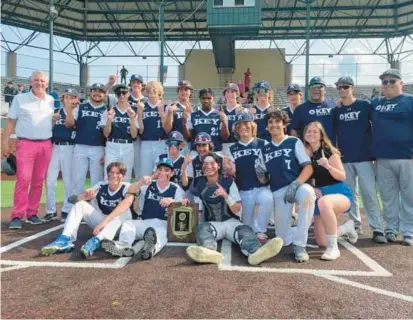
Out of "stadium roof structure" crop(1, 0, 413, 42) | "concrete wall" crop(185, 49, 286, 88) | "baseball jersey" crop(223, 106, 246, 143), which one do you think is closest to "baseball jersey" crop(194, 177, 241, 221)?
"baseball jersey" crop(223, 106, 246, 143)

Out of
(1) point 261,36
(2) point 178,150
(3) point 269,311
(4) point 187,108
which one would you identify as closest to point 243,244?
(3) point 269,311

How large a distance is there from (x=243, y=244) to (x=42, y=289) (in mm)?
2192

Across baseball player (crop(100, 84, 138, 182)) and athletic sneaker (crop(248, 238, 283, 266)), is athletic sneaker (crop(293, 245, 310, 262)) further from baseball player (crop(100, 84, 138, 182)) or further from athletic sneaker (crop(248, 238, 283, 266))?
baseball player (crop(100, 84, 138, 182))

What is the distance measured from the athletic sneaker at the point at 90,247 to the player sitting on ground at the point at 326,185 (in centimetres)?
266

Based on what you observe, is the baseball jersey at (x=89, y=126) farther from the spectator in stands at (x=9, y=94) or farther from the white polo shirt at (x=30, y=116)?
the spectator in stands at (x=9, y=94)

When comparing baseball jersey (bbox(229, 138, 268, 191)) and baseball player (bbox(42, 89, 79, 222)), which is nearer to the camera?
baseball jersey (bbox(229, 138, 268, 191))

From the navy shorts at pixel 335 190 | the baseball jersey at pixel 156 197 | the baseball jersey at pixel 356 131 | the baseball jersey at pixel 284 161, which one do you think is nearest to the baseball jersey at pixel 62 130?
the baseball jersey at pixel 156 197

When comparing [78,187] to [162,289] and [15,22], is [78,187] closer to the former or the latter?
[162,289]

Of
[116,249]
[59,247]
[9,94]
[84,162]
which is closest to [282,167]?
[116,249]

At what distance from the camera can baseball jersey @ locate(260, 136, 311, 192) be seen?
5.19m

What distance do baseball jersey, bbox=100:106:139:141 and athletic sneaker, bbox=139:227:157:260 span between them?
81.9 inches

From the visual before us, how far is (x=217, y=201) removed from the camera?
520 centimetres

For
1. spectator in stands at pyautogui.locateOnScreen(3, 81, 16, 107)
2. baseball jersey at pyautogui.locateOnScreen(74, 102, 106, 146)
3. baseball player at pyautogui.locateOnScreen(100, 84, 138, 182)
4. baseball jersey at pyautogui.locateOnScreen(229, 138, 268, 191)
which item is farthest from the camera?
spectator in stands at pyautogui.locateOnScreen(3, 81, 16, 107)

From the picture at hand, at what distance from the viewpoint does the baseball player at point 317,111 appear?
604 centimetres
